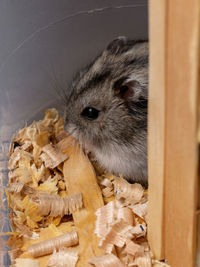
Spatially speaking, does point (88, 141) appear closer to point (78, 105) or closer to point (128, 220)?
point (78, 105)

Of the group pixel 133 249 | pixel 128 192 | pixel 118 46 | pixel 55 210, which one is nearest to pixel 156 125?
pixel 133 249

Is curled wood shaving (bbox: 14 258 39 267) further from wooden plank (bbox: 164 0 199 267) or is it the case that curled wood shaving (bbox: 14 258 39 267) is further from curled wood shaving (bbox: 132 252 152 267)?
wooden plank (bbox: 164 0 199 267)

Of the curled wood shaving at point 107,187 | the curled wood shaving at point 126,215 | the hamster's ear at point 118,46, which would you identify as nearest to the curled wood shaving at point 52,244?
the curled wood shaving at point 126,215

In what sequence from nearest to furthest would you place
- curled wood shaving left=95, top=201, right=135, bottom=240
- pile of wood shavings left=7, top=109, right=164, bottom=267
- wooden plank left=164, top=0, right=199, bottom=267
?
1. wooden plank left=164, top=0, right=199, bottom=267
2. pile of wood shavings left=7, top=109, right=164, bottom=267
3. curled wood shaving left=95, top=201, right=135, bottom=240

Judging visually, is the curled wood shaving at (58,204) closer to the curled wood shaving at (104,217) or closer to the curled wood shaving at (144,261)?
the curled wood shaving at (104,217)

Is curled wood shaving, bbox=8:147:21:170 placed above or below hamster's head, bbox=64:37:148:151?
below

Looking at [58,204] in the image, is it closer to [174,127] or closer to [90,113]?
[90,113]

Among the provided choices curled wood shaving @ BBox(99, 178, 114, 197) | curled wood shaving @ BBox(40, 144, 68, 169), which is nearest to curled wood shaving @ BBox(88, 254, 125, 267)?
curled wood shaving @ BBox(99, 178, 114, 197)
